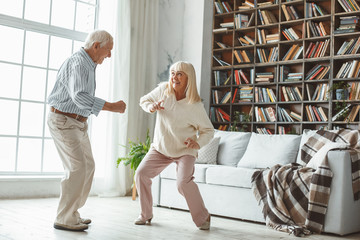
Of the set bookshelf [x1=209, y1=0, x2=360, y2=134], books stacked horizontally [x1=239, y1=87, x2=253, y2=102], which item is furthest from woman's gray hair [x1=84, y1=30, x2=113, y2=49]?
books stacked horizontally [x1=239, y1=87, x2=253, y2=102]

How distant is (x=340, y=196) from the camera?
128 inches

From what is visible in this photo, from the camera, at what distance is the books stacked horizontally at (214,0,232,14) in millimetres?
6082

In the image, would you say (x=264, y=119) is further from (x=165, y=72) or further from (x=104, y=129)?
(x=104, y=129)

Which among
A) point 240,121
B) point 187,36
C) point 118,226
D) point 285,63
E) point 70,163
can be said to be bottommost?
point 118,226

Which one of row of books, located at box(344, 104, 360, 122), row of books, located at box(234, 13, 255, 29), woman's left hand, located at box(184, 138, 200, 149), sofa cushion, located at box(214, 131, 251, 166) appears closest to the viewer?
woman's left hand, located at box(184, 138, 200, 149)

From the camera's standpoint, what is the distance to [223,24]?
6086mm

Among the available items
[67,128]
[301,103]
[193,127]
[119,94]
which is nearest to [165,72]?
[119,94]

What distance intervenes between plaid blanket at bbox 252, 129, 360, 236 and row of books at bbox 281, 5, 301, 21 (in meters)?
2.16

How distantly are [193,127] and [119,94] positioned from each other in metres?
2.40

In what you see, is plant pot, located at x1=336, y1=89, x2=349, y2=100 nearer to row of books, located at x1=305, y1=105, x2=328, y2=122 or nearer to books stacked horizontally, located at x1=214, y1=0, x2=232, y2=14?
row of books, located at x1=305, y1=105, x2=328, y2=122

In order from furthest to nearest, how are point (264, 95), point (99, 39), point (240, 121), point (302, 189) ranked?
point (240, 121) → point (264, 95) → point (302, 189) → point (99, 39)

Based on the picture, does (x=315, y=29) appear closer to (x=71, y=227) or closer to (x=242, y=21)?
(x=242, y=21)

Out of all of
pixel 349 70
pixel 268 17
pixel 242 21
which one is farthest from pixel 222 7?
pixel 349 70

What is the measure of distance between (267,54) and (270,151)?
1.82 metres
